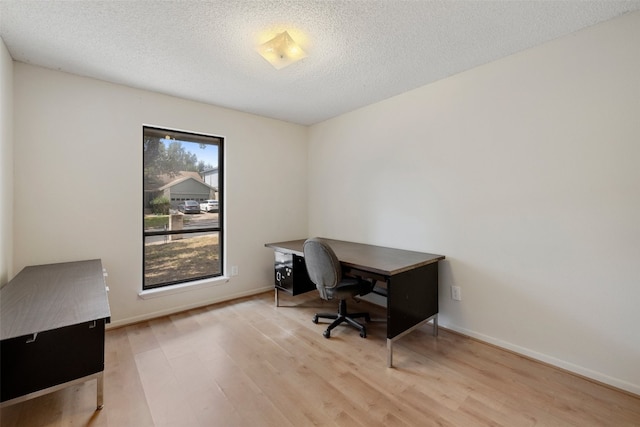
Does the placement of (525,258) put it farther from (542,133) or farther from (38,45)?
(38,45)

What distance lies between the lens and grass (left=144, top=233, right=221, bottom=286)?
3.10m

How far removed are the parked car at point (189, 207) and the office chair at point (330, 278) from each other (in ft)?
5.48

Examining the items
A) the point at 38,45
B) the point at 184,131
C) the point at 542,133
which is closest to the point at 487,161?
the point at 542,133

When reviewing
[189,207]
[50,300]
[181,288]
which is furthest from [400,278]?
[189,207]

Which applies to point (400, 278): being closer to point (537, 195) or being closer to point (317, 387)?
point (317, 387)

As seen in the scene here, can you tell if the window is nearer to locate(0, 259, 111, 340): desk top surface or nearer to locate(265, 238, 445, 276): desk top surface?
locate(0, 259, 111, 340): desk top surface

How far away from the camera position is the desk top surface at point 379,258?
2.20 m

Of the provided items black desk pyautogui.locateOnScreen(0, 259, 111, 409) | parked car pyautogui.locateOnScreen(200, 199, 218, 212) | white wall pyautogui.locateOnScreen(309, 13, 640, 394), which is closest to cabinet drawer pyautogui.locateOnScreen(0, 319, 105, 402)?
black desk pyautogui.locateOnScreen(0, 259, 111, 409)

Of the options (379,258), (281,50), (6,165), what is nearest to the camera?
(281,50)

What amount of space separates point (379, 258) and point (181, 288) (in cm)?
229

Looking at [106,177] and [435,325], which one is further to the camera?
[106,177]

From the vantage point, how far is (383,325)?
111 inches

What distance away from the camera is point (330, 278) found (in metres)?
2.43

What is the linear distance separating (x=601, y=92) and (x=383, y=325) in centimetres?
254
